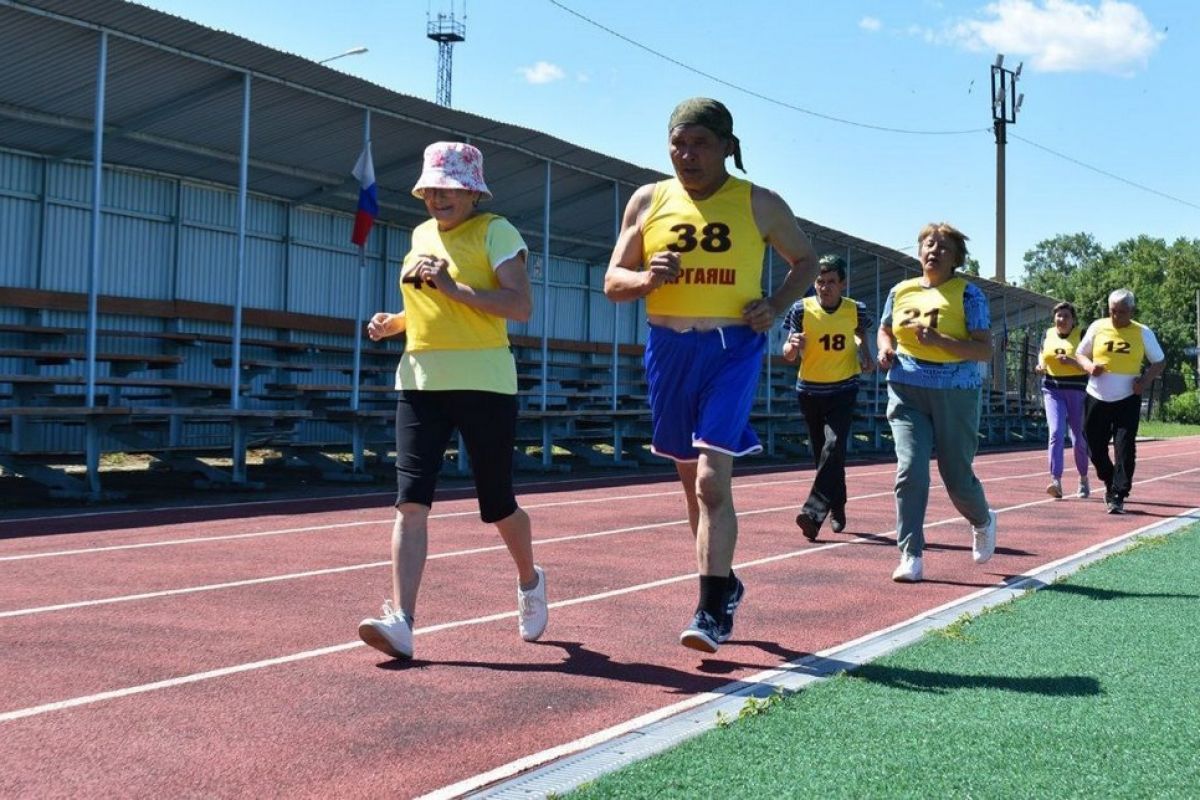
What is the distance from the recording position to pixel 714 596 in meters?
5.29

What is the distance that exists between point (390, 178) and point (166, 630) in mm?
13496

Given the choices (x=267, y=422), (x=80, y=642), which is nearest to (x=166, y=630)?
(x=80, y=642)

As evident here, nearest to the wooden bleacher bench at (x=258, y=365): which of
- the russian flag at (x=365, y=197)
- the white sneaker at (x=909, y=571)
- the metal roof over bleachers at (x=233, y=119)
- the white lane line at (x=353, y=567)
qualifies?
the russian flag at (x=365, y=197)

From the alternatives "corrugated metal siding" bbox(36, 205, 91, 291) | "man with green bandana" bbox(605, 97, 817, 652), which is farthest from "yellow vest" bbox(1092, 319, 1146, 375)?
"corrugated metal siding" bbox(36, 205, 91, 291)

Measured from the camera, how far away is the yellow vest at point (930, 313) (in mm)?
7582

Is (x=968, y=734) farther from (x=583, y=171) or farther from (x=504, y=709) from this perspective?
(x=583, y=171)

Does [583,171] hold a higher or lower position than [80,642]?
higher

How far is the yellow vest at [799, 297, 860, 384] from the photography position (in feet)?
32.3

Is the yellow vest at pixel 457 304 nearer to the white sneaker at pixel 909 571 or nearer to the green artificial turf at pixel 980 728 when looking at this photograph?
Answer: the green artificial turf at pixel 980 728

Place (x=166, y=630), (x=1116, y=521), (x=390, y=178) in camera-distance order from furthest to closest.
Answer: (x=390, y=178) → (x=1116, y=521) → (x=166, y=630)

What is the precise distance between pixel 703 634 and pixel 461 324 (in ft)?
5.17

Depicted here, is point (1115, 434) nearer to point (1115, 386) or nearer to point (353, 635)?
point (1115, 386)

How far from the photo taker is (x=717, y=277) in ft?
17.5

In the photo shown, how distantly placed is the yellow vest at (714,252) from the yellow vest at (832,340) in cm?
451
